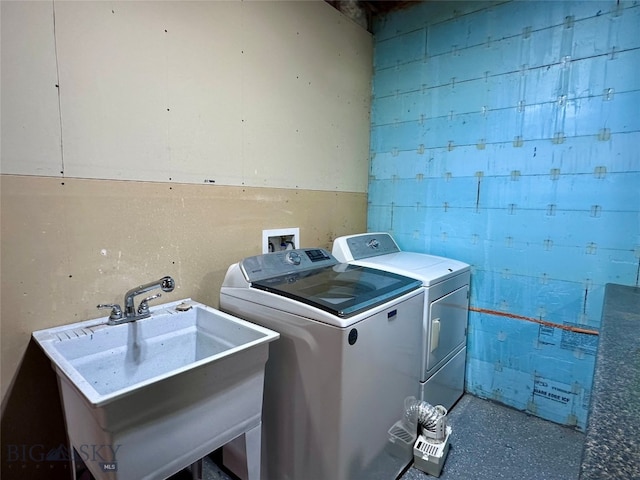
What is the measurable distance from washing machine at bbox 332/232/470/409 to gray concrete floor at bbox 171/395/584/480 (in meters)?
0.19

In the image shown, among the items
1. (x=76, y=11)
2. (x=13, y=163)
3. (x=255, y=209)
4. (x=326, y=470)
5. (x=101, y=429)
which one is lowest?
(x=326, y=470)

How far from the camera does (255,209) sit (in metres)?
1.92

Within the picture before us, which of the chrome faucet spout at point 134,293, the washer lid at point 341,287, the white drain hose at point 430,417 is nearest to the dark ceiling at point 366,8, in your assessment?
the washer lid at point 341,287

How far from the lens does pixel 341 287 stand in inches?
61.6

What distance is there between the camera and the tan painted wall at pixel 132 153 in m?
1.16

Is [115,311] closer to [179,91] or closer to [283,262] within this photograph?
[283,262]

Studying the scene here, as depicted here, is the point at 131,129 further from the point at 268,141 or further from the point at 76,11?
the point at 268,141

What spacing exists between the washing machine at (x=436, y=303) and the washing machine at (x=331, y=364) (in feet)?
0.38

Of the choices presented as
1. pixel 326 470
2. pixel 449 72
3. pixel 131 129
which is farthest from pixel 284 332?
pixel 449 72

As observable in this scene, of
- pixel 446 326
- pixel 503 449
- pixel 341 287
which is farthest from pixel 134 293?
pixel 503 449

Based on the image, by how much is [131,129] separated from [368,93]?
6.24ft

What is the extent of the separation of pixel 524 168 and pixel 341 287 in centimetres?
146

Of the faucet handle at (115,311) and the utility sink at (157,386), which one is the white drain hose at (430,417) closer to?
the utility sink at (157,386)

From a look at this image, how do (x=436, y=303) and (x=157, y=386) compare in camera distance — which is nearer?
(x=157, y=386)
